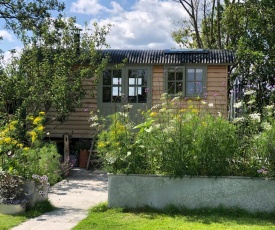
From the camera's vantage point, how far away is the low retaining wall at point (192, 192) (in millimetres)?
6523

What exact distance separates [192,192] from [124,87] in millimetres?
7369

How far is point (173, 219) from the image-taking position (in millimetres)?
6039

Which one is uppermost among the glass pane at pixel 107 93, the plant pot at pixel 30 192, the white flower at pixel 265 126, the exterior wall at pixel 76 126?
the glass pane at pixel 107 93

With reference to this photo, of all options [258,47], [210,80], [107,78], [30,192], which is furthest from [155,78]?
[30,192]

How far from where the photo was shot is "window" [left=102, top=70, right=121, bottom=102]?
13664mm

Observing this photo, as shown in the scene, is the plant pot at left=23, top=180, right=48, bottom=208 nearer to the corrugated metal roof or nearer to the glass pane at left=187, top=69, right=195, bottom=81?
the corrugated metal roof

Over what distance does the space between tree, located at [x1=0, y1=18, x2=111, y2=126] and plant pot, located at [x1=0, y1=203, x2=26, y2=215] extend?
15.6 feet

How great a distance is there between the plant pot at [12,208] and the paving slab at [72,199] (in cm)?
38

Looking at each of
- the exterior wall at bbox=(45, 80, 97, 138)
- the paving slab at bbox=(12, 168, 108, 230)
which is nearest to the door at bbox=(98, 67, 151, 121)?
the exterior wall at bbox=(45, 80, 97, 138)

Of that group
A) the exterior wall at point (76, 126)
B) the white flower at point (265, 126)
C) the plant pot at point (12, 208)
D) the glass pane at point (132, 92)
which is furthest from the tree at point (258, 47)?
the plant pot at point (12, 208)

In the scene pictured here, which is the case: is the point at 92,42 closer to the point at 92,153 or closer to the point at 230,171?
the point at 92,153

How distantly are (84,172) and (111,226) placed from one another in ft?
21.3

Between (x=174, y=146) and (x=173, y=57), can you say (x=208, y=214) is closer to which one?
(x=174, y=146)

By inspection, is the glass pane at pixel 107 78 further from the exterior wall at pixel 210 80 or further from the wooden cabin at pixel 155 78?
the exterior wall at pixel 210 80
